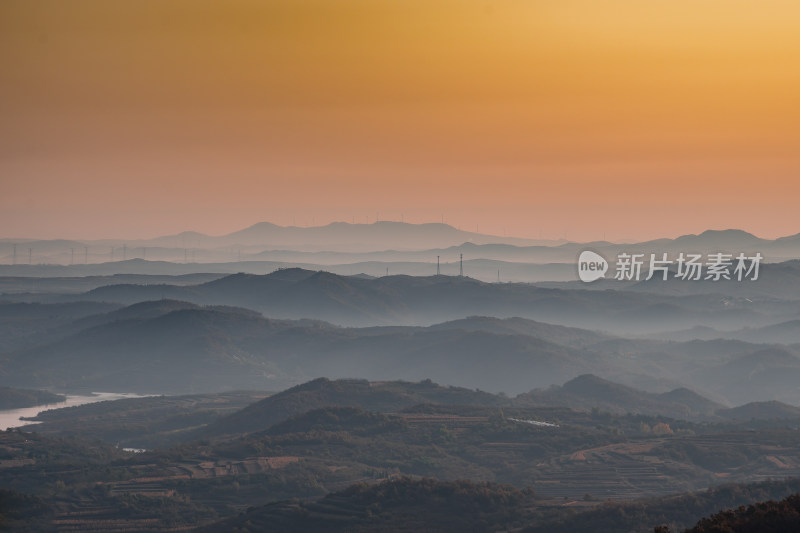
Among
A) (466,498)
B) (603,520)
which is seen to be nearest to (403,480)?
(466,498)

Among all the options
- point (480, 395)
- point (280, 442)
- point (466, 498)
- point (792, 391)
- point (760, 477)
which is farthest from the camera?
point (792, 391)

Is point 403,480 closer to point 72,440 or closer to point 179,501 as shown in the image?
point 179,501

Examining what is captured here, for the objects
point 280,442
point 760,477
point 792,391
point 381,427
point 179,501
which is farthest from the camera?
point 792,391

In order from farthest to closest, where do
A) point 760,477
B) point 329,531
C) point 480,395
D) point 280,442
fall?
point 480,395, point 280,442, point 760,477, point 329,531

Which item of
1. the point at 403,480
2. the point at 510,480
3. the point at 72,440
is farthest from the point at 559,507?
the point at 72,440

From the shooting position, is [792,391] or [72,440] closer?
[72,440]

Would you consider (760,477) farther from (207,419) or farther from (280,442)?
(207,419)

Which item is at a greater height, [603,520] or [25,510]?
[603,520]

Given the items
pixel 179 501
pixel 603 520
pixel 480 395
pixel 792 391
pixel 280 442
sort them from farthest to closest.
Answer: pixel 792 391 < pixel 480 395 < pixel 280 442 < pixel 179 501 < pixel 603 520

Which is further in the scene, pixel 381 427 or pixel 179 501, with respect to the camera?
pixel 381 427
